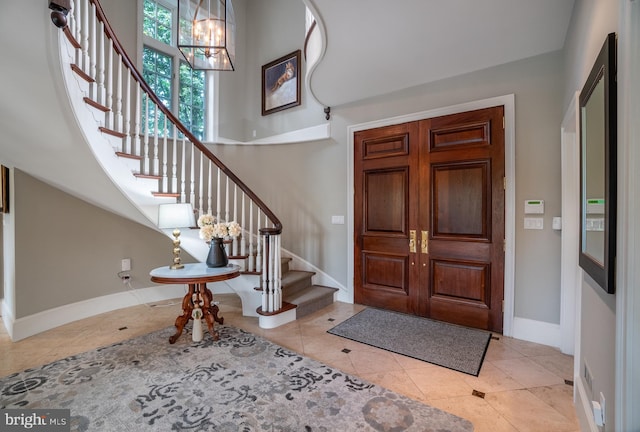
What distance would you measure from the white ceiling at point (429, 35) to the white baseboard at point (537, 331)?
2531 mm

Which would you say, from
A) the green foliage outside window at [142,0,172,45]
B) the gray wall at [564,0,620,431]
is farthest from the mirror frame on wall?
the green foliage outside window at [142,0,172,45]

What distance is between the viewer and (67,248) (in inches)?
127

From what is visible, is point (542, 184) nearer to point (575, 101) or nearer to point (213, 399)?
point (575, 101)

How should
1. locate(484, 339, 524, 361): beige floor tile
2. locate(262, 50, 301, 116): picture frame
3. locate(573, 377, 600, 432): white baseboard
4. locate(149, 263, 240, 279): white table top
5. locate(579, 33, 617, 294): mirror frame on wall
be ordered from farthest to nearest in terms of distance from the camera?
locate(262, 50, 301, 116): picture frame
locate(149, 263, 240, 279): white table top
locate(484, 339, 524, 361): beige floor tile
locate(573, 377, 600, 432): white baseboard
locate(579, 33, 617, 294): mirror frame on wall

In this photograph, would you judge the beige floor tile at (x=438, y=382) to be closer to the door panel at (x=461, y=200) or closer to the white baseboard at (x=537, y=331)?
the white baseboard at (x=537, y=331)

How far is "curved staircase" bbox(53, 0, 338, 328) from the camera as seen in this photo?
226 centimetres

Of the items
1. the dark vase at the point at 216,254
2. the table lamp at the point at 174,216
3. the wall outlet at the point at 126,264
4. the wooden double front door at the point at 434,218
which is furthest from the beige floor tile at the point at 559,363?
the wall outlet at the point at 126,264

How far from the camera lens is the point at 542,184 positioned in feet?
8.88

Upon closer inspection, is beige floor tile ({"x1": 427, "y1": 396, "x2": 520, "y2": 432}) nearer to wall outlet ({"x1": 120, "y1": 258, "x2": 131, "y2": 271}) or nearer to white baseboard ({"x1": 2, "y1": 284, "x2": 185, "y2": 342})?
white baseboard ({"x1": 2, "y1": 284, "x2": 185, "y2": 342})

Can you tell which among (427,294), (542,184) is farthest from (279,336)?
(542,184)

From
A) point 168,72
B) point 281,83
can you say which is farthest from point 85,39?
point 281,83

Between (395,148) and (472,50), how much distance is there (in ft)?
3.97

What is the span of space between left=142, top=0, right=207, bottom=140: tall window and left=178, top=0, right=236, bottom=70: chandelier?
2.17m

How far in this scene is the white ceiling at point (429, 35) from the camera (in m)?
2.23
